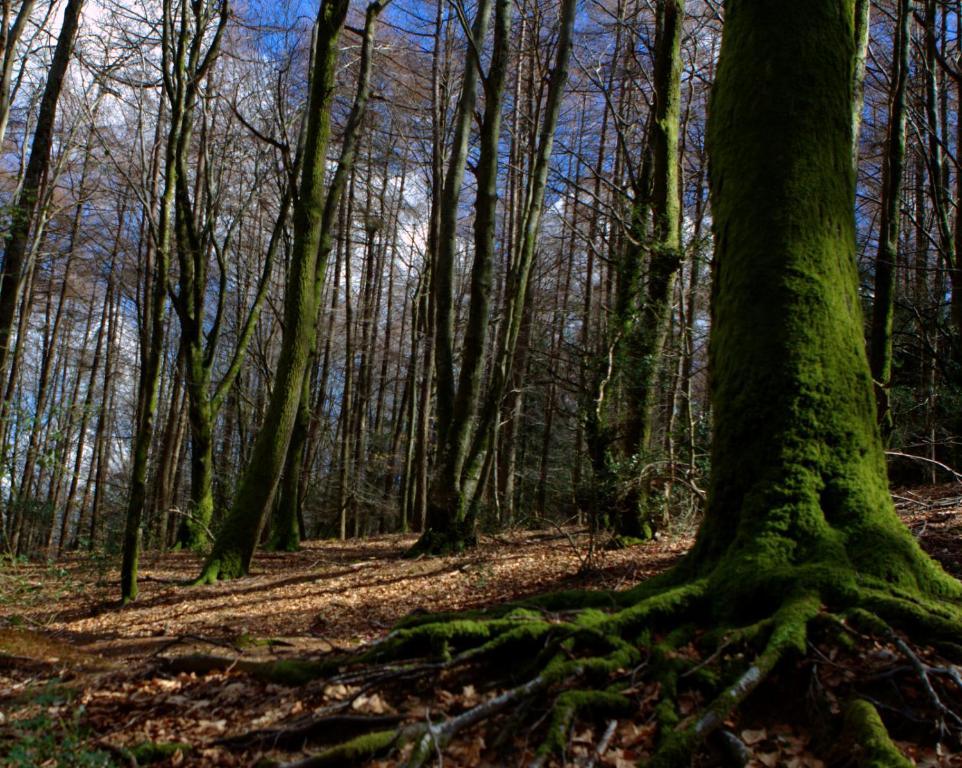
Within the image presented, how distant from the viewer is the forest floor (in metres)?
2.91

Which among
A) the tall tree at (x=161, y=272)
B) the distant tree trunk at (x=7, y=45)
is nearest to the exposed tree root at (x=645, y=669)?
the tall tree at (x=161, y=272)

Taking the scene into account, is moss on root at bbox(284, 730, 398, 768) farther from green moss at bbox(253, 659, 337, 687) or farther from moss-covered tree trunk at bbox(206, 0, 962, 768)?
green moss at bbox(253, 659, 337, 687)

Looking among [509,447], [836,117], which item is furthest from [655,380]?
[509,447]

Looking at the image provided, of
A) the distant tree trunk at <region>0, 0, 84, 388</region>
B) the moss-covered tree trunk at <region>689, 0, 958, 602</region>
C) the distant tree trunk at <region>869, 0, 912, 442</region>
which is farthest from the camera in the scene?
the distant tree trunk at <region>869, 0, 912, 442</region>

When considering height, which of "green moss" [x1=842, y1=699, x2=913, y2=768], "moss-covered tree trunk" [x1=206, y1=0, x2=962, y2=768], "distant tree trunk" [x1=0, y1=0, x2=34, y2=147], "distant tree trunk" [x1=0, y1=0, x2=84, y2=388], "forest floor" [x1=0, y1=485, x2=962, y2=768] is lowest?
"forest floor" [x1=0, y1=485, x2=962, y2=768]

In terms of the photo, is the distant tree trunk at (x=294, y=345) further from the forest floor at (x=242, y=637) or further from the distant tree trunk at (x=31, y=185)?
the distant tree trunk at (x=31, y=185)

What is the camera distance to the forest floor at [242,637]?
9.55ft

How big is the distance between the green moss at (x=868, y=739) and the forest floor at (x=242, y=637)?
0.51ft

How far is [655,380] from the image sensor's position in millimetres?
8695

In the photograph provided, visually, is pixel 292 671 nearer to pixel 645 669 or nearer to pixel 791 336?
pixel 645 669

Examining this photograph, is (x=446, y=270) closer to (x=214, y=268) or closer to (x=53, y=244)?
(x=53, y=244)

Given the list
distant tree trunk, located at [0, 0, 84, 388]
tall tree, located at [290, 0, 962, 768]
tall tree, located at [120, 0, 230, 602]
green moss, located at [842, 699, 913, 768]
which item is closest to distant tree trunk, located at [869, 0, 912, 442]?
tall tree, located at [290, 0, 962, 768]

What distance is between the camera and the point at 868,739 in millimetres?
2227

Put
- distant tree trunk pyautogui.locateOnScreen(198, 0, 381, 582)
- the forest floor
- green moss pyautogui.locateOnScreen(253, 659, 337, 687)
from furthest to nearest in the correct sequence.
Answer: distant tree trunk pyautogui.locateOnScreen(198, 0, 381, 582) → green moss pyautogui.locateOnScreen(253, 659, 337, 687) → the forest floor
